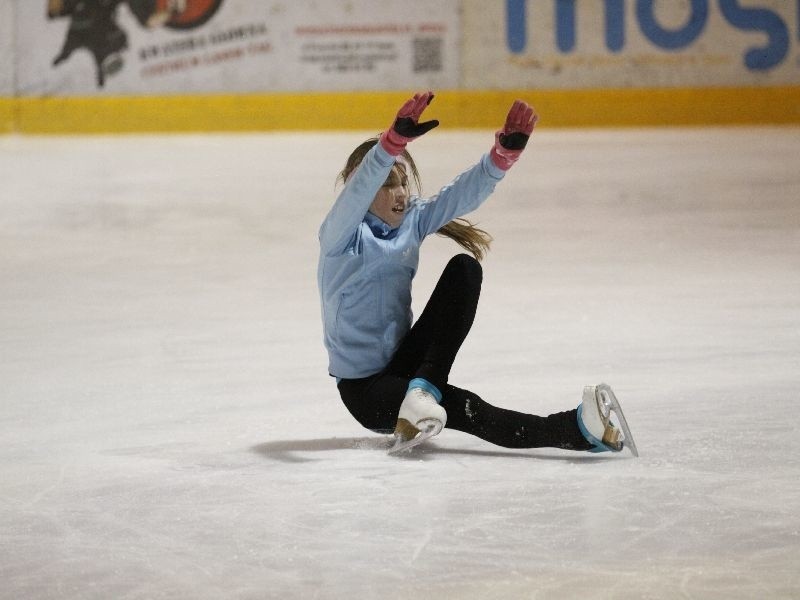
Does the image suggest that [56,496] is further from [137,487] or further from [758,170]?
[758,170]

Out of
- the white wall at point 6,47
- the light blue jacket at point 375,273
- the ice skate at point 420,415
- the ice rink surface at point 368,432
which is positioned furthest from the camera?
the white wall at point 6,47

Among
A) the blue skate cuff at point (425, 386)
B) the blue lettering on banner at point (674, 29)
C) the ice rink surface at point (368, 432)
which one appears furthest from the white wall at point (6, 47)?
the blue skate cuff at point (425, 386)

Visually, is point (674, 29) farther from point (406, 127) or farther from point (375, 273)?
point (406, 127)

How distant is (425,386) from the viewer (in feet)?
9.17

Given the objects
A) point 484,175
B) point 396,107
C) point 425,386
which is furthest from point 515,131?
point 396,107

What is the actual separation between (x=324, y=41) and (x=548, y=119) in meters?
1.97

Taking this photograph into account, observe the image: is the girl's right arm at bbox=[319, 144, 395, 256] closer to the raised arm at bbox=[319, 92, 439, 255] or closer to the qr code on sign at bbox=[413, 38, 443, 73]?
the raised arm at bbox=[319, 92, 439, 255]

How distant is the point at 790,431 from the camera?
9.84 ft

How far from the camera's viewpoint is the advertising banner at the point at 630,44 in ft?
38.3

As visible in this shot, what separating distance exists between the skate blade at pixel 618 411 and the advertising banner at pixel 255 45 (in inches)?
357

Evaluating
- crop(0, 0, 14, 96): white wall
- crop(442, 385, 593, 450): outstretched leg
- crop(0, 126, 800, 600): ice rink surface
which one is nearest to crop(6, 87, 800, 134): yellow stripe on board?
crop(0, 0, 14, 96): white wall

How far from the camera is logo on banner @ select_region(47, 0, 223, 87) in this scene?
1151cm

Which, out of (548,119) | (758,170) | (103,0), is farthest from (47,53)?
(758,170)

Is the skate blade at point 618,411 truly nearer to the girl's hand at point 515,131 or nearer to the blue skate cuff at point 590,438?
the blue skate cuff at point 590,438
